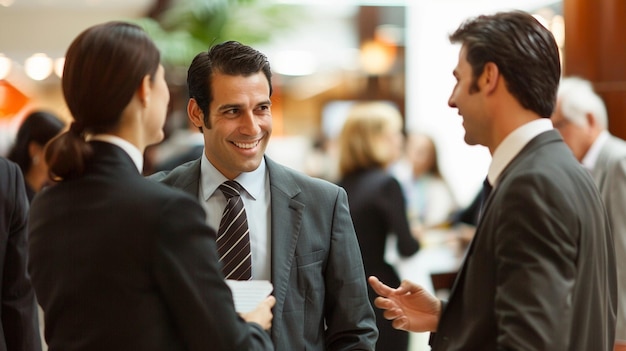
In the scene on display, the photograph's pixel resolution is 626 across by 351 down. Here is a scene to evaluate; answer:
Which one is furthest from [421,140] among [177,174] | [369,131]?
[177,174]

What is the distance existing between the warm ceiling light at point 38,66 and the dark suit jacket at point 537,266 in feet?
40.7

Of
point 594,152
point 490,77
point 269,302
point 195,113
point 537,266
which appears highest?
point 490,77

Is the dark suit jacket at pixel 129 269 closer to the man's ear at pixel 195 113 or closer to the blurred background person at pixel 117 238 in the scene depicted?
the blurred background person at pixel 117 238

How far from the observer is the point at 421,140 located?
306 inches

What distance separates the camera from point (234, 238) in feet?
7.93

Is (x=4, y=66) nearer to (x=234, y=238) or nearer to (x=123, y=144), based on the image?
(x=234, y=238)

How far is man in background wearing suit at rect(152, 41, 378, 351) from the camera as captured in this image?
2.39m

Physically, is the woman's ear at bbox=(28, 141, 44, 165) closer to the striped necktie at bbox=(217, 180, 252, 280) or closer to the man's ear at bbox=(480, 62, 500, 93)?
the striped necktie at bbox=(217, 180, 252, 280)

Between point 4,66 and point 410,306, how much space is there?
12620mm

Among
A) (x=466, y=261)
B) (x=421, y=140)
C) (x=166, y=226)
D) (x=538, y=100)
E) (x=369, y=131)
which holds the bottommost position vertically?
(x=421, y=140)

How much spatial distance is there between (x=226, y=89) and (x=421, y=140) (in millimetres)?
5439

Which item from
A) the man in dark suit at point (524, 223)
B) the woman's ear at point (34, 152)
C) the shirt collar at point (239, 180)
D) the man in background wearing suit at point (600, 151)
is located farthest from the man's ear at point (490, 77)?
the woman's ear at point (34, 152)

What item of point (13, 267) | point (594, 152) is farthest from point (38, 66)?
point (13, 267)

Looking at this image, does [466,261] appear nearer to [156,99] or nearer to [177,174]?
[156,99]
